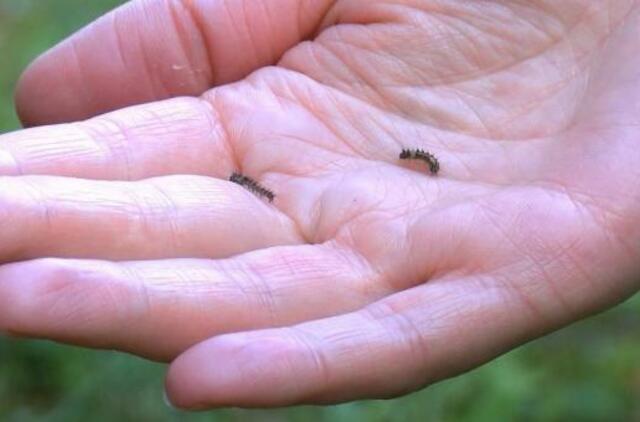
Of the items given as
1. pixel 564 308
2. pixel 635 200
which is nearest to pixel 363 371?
pixel 564 308

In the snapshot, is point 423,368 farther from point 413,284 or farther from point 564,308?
point 564,308

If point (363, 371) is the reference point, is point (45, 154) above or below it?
above

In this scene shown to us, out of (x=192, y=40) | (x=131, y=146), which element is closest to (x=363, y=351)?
(x=131, y=146)

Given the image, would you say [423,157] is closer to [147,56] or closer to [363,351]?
[363,351]

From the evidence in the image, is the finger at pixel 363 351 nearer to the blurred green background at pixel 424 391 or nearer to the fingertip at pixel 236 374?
the fingertip at pixel 236 374

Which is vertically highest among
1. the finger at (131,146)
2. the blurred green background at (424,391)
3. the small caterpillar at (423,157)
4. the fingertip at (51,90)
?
the finger at (131,146)

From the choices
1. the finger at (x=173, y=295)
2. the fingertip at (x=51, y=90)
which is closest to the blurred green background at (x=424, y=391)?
the fingertip at (x=51, y=90)

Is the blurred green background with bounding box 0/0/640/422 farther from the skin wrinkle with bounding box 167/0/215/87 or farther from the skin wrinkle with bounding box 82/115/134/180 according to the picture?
the skin wrinkle with bounding box 82/115/134/180
